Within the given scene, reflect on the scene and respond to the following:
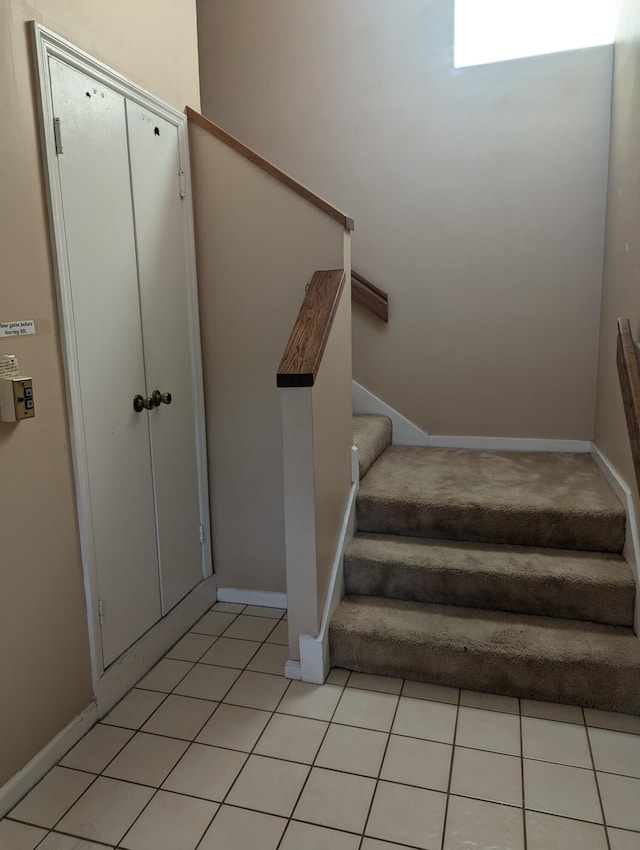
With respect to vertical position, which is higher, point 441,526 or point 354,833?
point 441,526

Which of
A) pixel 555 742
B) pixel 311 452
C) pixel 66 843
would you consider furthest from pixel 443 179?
pixel 66 843

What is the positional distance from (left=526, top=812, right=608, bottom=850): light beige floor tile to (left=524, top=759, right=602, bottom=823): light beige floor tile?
0.08 ft

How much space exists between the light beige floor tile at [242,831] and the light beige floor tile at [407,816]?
254mm

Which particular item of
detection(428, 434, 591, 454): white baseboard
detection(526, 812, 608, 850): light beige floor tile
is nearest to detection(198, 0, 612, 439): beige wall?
detection(428, 434, 591, 454): white baseboard

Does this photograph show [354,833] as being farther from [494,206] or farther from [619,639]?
[494,206]

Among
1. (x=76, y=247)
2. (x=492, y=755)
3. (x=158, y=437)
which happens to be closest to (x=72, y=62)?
(x=76, y=247)

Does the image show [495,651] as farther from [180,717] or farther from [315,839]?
[180,717]

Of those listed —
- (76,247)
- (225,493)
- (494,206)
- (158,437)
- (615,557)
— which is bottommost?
(615,557)

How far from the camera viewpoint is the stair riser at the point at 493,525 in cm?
248

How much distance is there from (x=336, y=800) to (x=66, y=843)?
0.73m

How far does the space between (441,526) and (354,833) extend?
131 cm

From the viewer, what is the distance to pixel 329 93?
351 cm

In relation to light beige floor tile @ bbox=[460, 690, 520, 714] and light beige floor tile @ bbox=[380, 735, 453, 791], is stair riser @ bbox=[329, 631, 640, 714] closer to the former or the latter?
light beige floor tile @ bbox=[460, 690, 520, 714]

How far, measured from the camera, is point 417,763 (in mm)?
1848
